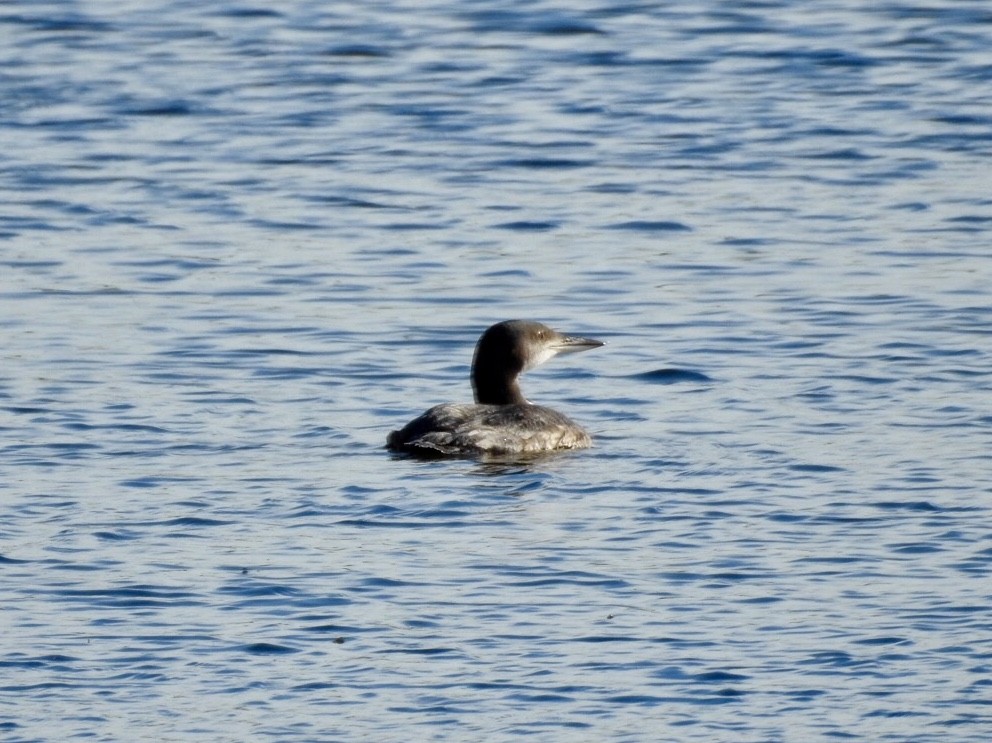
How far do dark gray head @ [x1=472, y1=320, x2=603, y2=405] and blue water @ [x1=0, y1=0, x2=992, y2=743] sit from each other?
0.41 meters

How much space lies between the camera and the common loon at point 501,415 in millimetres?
12023

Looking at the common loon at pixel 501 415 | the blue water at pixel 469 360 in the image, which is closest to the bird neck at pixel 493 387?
the common loon at pixel 501 415

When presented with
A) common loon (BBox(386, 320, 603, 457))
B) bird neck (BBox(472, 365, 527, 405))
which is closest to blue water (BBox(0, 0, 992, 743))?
common loon (BBox(386, 320, 603, 457))

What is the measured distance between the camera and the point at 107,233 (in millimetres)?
16672

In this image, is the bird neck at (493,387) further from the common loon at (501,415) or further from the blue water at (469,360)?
the blue water at (469,360)

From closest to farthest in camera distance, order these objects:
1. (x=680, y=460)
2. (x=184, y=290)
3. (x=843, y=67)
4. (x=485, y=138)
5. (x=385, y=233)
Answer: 1. (x=680, y=460)
2. (x=184, y=290)
3. (x=385, y=233)
4. (x=485, y=138)
5. (x=843, y=67)

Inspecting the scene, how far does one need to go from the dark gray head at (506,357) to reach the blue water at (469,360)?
1.35 feet

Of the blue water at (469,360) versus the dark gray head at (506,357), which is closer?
the blue water at (469,360)

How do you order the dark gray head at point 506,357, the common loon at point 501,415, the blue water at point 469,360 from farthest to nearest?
1. the dark gray head at point 506,357
2. the common loon at point 501,415
3. the blue water at point 469,360

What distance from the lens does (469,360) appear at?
14000mm

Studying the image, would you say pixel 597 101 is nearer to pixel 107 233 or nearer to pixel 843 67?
pixel 843 67

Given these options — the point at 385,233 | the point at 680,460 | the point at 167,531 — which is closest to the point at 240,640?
the point at 167,531

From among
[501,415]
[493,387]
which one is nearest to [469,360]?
[493,387]

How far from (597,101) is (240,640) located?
40.0ft
